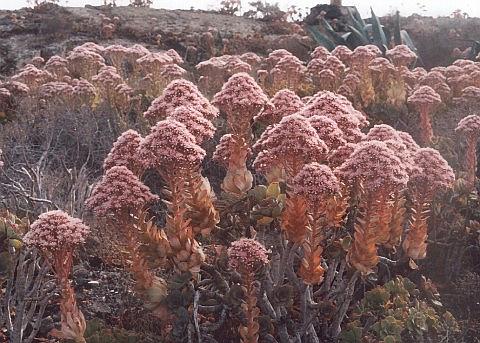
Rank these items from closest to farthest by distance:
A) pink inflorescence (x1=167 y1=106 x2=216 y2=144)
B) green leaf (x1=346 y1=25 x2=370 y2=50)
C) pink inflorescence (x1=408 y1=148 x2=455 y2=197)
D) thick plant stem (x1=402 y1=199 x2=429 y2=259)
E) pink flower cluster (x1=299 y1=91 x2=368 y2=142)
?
pink inflorescence (x1=167 y1=106 x2=216 y2=144), pink inflorescence (x1=408 y1=148 x2=455 y2=197), pink flower cluster (x1=299 y1=91 x2=368 y2=142), thick plant stem (x1=402 y1=199 x2=429 y2=259), green leaf (x1=346 y1=25 x2=370 y2=50)

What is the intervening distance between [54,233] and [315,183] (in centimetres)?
131

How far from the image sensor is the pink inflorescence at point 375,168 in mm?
2955

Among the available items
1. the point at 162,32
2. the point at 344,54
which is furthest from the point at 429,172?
the point at 162,32

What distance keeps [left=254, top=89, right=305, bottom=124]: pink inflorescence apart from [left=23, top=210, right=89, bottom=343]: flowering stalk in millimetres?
1508

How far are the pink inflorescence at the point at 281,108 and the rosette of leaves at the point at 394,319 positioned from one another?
1.26 m

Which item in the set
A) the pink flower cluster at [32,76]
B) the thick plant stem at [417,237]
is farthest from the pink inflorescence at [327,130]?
the pink flower cluster at [32,76]

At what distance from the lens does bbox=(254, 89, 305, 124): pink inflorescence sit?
395 centimetres

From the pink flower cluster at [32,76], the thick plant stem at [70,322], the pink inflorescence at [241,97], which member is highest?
the pink inflorescence at [241,97]

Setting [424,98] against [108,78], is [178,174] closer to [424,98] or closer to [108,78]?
[424,98]

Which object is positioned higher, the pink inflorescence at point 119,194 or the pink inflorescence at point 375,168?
the pink inflorescence at point 375,168

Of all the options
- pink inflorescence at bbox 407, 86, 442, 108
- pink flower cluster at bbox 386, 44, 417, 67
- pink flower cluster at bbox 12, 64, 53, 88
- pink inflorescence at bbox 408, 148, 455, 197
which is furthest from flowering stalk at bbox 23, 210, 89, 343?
pink flower cluster at bbox 386, 44, 417, 67

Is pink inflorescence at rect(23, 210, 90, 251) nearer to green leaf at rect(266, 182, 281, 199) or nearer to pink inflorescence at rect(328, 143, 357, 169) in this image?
green leaf at rect(266, 182, 281, 199)

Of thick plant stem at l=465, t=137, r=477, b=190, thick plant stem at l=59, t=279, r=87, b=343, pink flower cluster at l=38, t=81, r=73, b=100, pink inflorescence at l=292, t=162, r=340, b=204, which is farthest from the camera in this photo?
pink flower cluster at l=38, t=81, r=73, b=100

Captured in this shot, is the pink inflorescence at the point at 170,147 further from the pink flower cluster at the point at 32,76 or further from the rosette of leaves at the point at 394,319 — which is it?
the pink flower cluster at the point at 32,76
